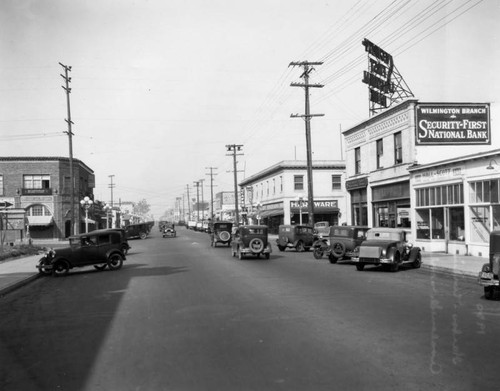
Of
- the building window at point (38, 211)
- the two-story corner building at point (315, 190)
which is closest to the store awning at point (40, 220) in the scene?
the building window at point (38, 211)

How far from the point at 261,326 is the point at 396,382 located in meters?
3.41

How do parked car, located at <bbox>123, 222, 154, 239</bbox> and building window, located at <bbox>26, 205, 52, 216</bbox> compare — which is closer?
building window, located at <bbox>26, 205, 52, 216</bbox>

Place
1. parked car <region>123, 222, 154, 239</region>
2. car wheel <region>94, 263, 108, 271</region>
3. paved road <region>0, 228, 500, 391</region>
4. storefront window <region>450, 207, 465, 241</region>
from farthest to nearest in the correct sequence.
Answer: parked car <region>123, 222, 154, 239</region>, storefront window <region>450, 207, 465, 241</region>, car wheel <region>94, 263, 108, 271</region>, paved road <region>0, 228, 500, 391</region>

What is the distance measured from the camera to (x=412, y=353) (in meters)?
6.80

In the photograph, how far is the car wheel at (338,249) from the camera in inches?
867

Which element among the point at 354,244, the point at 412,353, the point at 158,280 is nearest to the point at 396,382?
the point at 412,353

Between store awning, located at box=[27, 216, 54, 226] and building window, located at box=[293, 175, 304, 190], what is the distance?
2860cm

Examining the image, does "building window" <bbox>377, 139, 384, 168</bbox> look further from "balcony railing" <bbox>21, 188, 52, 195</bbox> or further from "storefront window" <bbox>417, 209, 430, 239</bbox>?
"balcony railing" <bbox>21, 188, 52, 195</bbox>

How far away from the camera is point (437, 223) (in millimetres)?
26797

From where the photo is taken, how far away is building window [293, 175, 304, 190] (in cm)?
6000

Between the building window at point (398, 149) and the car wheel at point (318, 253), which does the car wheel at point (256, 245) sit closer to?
the car wheel at point (318, 253)

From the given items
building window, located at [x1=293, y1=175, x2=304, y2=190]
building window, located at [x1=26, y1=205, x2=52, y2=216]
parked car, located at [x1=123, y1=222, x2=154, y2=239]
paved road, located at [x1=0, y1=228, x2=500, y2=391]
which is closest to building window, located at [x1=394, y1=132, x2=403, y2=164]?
paved road, located at [x1=0, y1=228, x2=500, y2=391]

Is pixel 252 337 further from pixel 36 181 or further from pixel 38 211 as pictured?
pixel 36 181

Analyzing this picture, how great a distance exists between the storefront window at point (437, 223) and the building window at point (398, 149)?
197 inches
